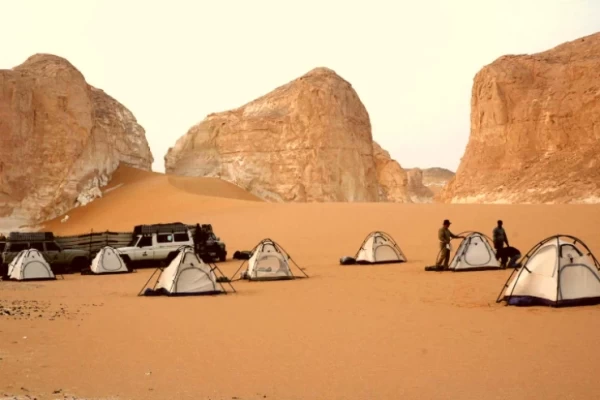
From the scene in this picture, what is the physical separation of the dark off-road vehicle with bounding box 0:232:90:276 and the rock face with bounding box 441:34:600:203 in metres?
38.2

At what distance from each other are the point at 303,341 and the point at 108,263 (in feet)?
47.0

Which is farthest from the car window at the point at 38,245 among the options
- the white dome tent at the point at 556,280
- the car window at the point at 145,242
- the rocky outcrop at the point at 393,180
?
the rocky outcrop at the point at 393,180

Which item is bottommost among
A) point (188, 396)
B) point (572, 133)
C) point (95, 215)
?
point (188, 396)

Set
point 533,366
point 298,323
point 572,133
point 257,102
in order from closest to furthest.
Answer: point 533,366, point 298,323, point 572,133, point 257,102

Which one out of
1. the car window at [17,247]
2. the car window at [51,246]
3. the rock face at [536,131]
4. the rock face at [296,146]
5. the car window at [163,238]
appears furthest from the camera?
the rock face at [296,146]

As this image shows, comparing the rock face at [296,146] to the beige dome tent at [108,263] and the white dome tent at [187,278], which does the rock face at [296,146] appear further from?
the white dome tent at [187,278]

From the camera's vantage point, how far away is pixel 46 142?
1677 inches

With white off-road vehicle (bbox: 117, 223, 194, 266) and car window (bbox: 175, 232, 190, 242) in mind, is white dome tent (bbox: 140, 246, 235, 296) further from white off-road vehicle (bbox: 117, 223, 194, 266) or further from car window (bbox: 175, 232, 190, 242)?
car window (bbox: 175, 232, 190, 242)

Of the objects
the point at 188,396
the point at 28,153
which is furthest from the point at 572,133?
the point at 188,396

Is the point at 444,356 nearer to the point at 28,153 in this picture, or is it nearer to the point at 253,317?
the point at 253,317

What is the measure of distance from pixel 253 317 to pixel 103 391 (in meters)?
4.76

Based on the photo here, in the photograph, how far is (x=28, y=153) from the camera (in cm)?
4194

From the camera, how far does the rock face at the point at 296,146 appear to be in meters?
56.9

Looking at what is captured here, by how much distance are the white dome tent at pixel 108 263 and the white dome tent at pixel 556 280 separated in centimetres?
1414
